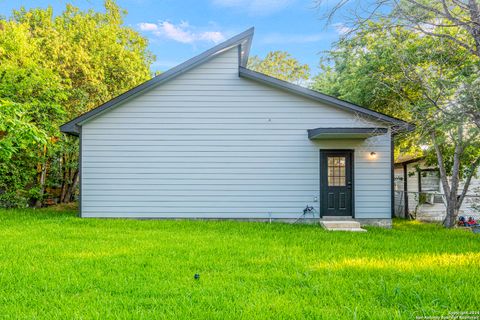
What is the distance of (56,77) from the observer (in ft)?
38.9

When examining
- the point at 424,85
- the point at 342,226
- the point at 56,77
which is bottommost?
the point at 342,226

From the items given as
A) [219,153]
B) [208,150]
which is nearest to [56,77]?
[208,150]

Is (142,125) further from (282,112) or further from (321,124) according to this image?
(321,124)

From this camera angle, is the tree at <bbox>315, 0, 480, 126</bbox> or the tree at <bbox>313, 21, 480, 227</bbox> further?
the tree at <bbox>313, 21, 480, 227</bbox>

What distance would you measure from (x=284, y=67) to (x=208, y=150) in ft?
81.6

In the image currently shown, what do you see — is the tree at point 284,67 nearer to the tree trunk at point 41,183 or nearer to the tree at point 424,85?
the tree at point 424,85

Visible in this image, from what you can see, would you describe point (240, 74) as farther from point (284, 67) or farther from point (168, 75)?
point (284, 67)

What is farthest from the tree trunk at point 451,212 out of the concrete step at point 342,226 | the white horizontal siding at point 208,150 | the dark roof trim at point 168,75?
the dark roof trim at point 168,75

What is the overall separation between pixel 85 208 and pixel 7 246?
3.63 m

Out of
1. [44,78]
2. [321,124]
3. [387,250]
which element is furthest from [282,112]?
[44,78]

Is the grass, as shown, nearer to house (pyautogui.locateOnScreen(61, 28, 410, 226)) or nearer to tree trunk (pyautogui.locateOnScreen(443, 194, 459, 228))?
house (pyautogui.locateOnScreen(61, 28, 410, 226))

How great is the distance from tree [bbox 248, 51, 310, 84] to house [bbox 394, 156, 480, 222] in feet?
63.1

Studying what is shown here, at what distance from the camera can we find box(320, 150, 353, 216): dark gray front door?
917 centimetres

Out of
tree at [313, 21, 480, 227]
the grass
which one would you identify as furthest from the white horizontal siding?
the grass
